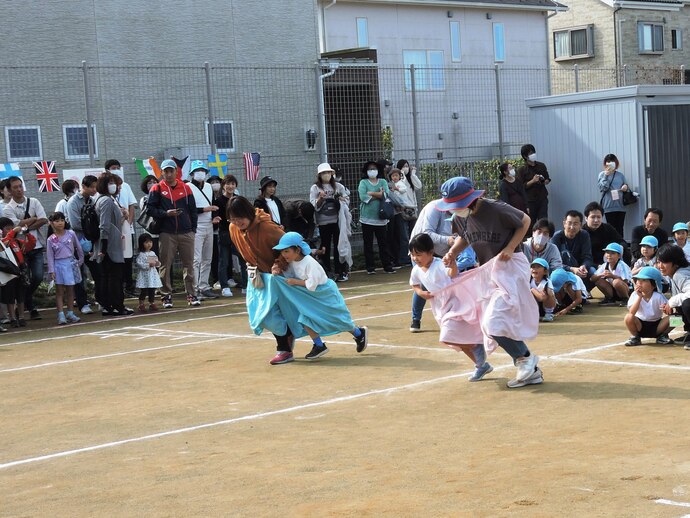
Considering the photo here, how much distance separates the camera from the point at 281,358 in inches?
448

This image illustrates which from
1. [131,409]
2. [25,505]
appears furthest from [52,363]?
[25,505]

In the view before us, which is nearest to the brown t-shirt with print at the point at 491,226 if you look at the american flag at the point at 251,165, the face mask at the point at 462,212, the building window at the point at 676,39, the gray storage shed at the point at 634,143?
the face mask at the point at 462,212

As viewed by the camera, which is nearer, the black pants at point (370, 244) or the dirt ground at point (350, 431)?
the dirt ground at point (350, 431)

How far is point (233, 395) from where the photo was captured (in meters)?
9.82

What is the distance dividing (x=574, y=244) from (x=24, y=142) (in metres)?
11.1

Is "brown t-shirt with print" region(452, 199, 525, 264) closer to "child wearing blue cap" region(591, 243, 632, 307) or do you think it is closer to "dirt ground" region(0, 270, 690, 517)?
"dirt ground" region(0, 270, 690, 517)

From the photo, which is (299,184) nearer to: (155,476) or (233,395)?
(233,395)

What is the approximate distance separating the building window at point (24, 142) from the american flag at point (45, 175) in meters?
1.64

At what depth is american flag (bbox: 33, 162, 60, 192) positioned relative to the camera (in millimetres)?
18859

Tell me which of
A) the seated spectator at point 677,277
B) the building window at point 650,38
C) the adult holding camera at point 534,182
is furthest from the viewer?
the building window at point 650,38

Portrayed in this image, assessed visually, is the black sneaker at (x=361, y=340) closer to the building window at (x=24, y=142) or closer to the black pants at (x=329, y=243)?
the black pants at (x=329, y=243)

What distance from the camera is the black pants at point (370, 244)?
20375 mm

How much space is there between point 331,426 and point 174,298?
10.5 m

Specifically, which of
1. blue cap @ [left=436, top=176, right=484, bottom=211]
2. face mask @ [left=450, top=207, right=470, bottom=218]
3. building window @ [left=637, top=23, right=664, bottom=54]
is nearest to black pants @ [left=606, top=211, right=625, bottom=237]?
face mask @ [left=450, top=207, right=470, bottom=218]
